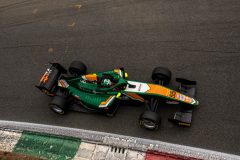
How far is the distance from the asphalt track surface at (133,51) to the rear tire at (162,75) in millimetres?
684

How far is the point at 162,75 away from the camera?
7016 millimetres

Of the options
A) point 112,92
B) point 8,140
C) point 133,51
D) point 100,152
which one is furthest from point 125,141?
point 8,140

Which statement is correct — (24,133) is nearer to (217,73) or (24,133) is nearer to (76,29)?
(76,29)

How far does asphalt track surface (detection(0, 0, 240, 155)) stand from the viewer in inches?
268

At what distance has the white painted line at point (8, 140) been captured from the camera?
23.4ft

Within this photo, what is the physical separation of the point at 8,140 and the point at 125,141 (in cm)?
333

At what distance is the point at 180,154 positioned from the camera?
248 inches

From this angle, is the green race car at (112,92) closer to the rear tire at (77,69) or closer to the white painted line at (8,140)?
the rear tire at (77,69)

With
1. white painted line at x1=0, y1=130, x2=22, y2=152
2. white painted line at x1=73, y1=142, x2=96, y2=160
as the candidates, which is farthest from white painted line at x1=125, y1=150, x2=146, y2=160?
white painted line at x1=0, y1=130, x2=22, y2=152

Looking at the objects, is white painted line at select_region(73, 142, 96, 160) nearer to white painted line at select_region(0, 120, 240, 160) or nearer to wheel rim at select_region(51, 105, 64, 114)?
white painted line at select_region(0, 120, 240, 160)

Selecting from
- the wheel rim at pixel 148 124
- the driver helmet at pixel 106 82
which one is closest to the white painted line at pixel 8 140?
the driver helmet at pixel 106 82

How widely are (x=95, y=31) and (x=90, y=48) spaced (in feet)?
2.55

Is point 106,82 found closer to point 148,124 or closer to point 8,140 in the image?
point 148,124

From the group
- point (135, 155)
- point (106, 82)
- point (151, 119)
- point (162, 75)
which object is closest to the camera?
point (151, 119)
